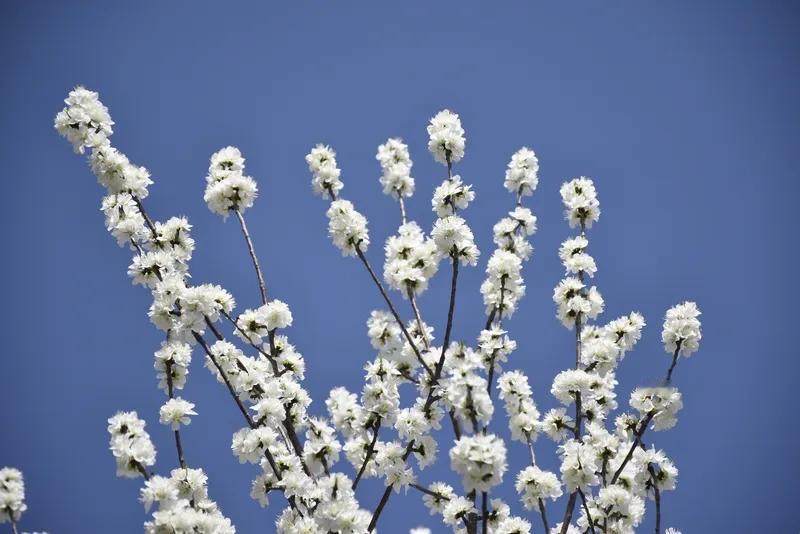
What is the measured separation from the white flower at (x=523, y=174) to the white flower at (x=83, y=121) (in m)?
3.49

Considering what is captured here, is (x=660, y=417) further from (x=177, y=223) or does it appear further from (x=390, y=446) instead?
(x=177, y=223)

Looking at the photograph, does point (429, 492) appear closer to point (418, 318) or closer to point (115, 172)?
point (418, 318)

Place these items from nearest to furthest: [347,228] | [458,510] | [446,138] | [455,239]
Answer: [458,510], [455,239], [347,228], [446,138]

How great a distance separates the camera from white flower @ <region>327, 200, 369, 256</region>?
6.20 metres

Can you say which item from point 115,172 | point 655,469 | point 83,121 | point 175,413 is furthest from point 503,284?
point 83,121

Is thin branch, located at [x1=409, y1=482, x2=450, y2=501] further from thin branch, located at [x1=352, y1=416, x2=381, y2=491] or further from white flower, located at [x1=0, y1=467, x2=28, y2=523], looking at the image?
white flower, located at [x1=0, y1=467, x2=28, y2=523]

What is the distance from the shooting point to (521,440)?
21.3 feet

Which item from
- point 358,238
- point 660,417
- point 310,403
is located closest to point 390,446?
point 310,403

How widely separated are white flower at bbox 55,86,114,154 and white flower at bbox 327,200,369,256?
201 centimetres

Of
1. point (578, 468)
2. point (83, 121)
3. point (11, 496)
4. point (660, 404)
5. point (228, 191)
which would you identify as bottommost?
point (11, 496)

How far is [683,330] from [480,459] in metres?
2.79

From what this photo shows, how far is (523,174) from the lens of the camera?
7148mm

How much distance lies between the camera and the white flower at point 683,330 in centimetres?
640

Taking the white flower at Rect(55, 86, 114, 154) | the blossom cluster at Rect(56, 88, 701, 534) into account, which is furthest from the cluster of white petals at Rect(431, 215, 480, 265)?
the white flower at Rect(55, 86, 114, 154)
